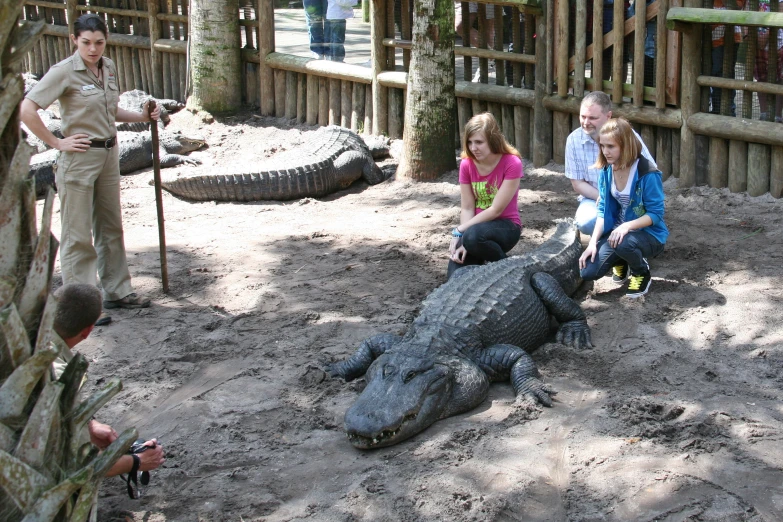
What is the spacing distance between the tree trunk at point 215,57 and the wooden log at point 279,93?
0.52 m

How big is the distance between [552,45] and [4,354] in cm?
592

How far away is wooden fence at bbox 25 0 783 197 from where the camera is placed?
20.0 feet

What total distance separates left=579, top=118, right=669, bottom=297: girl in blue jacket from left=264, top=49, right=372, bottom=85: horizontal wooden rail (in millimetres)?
4210

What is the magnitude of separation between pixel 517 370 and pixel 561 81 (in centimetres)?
377

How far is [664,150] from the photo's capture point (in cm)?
659

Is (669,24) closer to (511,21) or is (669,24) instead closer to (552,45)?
(552,45)

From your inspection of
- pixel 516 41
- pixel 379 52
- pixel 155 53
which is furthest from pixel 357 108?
pixel 155 53

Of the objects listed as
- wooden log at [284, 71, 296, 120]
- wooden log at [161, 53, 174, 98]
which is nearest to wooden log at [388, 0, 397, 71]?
wooden log at [284, 71, 296, 120]

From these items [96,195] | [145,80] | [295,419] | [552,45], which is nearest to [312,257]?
[96,195]

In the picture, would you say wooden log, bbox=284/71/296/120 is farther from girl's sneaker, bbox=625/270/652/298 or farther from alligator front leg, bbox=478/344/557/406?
alligator front leg, bbox=478/344/557/406

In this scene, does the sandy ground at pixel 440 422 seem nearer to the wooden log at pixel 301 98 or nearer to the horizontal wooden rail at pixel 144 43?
the wooden log at pixel 301 98

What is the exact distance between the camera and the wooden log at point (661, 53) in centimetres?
629

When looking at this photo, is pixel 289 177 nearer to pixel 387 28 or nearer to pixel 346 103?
pixel 346 103

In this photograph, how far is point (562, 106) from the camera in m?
7.01
